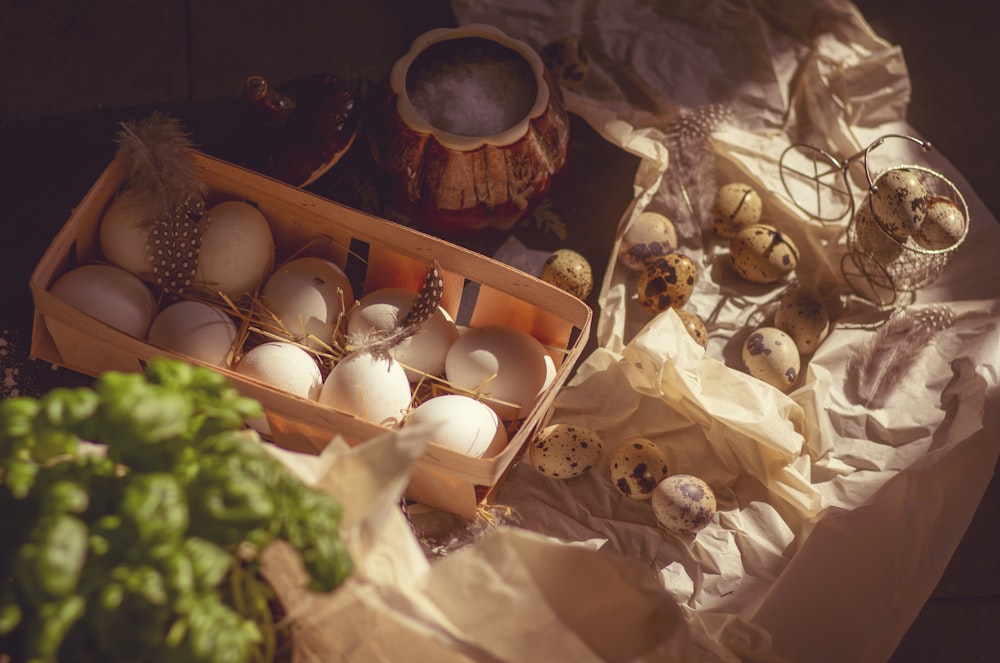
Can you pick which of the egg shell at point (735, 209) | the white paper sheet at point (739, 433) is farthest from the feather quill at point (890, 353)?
the egg shell at point (735, 209)

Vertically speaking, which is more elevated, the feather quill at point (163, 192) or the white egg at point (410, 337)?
the feather quill at point (163, 192)

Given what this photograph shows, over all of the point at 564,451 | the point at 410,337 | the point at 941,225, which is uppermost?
the point at 941,225

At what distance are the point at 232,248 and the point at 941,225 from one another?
3.13ft

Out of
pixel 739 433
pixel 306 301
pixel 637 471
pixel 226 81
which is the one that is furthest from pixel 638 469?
pixel 226 81

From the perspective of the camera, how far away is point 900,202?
1.16 m

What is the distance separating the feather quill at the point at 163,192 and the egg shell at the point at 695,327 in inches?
26.2

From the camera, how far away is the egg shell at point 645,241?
1266 millimetres

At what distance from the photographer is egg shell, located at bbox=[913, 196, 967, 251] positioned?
1168mm

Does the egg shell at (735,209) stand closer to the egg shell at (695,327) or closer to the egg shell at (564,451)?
the egg shell at (695,327)

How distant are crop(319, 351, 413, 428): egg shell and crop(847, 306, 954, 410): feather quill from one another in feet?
2.18

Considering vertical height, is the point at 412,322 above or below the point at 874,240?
below

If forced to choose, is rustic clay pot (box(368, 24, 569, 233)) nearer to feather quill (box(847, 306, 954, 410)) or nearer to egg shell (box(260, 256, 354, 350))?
egg shell (box(260, 256, 354, 350))

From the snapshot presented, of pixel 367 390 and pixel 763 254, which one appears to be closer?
pixel 367 390

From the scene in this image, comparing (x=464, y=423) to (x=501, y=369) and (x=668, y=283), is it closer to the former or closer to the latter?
(x=501, y=369)
